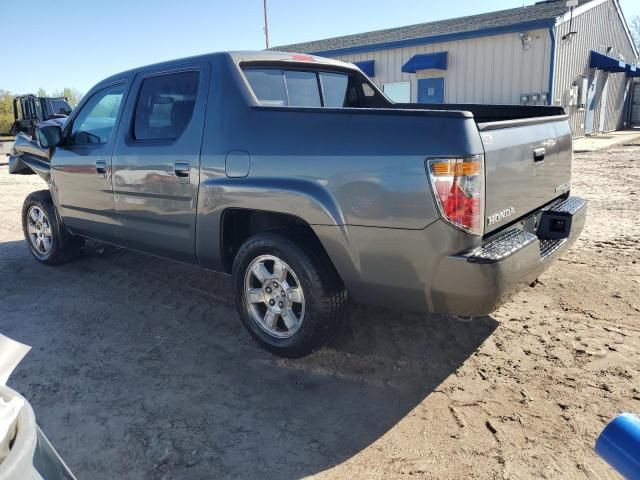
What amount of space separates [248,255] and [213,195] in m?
0.47

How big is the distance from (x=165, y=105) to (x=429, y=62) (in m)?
14.9

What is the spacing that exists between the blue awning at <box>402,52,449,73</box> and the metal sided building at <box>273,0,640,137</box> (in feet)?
0.11

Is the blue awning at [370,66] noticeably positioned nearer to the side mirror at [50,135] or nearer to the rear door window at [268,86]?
the side mirror at [50,135]

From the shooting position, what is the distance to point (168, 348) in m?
3.70

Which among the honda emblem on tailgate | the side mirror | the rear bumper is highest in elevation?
the side mirror

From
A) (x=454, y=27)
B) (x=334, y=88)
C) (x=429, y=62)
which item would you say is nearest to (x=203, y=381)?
(x=334, y=88)

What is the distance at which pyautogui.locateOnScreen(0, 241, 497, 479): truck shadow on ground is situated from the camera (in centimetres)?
259

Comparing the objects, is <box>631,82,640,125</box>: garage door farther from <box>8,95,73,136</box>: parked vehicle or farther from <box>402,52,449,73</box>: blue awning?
<box>8,95,73,136</box>: parked vehicle

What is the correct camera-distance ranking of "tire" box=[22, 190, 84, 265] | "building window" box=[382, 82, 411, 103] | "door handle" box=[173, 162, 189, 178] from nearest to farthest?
"door handle" box=[173, 162, 189, 178] < "tire" box=[22, 190, 84, 265] < "building window" box=[382, 82, 411, 103]

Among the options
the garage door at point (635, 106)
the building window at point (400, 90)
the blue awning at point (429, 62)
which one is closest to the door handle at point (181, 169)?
the blue awning at point (429, 62)

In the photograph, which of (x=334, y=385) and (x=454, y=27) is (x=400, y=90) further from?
(x=334, y=385)

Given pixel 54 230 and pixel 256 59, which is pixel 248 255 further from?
pixel 54 230

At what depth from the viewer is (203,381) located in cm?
325

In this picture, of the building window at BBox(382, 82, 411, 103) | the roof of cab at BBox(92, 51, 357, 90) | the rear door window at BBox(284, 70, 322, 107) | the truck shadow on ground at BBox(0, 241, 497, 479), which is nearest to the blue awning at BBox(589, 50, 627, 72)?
the building window at BBox(382, 82, 411, 103)
